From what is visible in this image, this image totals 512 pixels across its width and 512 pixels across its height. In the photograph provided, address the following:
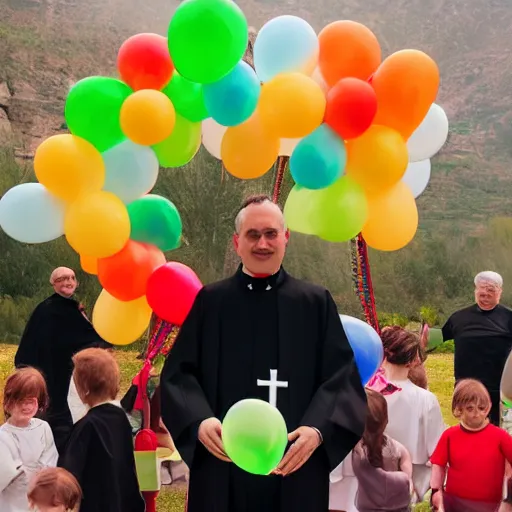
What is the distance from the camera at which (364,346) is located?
3.90 m

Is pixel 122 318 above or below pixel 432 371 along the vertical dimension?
above

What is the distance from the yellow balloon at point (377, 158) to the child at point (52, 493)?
1897 mm

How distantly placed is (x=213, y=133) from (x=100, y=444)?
1710mm

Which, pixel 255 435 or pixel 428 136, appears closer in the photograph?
pixel 255 435

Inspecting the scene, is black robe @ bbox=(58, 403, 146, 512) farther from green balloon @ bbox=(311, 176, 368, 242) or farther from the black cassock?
green balloon @ bbox=(311, 176, 368, 242)

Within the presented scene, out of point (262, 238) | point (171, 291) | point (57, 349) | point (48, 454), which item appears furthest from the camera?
point (57, 349)

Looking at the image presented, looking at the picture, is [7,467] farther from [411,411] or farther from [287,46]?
[287,46]

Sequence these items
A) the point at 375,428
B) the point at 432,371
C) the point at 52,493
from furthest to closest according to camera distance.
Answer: the point at 432,371 → the point at 375,428 → the point at 52,493

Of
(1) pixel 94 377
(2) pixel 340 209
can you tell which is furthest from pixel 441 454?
(1) pixel 94 377

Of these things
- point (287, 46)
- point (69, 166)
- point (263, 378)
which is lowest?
point (263, 378)

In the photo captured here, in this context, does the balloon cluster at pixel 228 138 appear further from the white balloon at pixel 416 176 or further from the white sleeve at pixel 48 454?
the white sleeve at pixel 48 454

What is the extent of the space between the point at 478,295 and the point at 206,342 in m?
3.44

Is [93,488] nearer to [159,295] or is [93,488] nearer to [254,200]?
[159,295]

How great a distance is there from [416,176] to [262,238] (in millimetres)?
2198
